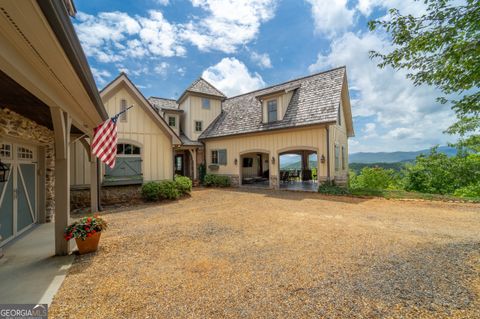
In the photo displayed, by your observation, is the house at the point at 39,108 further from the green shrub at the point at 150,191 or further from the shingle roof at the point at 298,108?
the shingle roof at the point at 298,108

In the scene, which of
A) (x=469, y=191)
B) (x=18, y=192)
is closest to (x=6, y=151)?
(x=18, y=192)

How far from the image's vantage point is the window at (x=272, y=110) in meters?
13.9

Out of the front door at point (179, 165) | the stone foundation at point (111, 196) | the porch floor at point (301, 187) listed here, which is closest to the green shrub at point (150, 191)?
the stone foundation at point (111, 196)

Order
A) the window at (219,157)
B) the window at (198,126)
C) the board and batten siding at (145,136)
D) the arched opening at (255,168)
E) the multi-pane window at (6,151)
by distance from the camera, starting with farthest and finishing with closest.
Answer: the arched opening at (255,168) < the window at (198,126) < the window at (219,157) < the board and batten siding at (145,136) < the multi-pane window at (6,151)

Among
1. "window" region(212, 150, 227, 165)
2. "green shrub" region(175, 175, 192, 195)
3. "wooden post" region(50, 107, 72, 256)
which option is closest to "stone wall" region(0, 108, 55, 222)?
"wooden post" region(50, 107, 72, 256)

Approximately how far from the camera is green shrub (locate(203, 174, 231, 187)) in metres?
15.4

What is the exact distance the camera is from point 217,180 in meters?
15.5

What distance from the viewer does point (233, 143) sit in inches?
619

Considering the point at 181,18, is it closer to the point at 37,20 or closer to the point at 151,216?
the point at 151,216

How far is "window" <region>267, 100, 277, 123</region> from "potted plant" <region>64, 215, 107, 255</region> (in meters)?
11.4

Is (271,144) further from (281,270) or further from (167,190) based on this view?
(281,270)

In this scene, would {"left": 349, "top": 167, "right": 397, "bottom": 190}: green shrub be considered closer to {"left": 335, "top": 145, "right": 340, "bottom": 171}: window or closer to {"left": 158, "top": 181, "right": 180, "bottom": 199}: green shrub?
{"left": 335, "top": 145, "right": 340, "bottom": 171}: window

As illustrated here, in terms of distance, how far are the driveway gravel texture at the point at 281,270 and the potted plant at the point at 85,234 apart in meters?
0.21

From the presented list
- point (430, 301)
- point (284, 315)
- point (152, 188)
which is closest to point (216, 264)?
point (284, 315)
